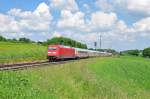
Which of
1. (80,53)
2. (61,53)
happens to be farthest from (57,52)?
(80,53)

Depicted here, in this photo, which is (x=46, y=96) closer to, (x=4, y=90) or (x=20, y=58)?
(x=4, y=90)

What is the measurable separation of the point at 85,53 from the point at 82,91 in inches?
2776

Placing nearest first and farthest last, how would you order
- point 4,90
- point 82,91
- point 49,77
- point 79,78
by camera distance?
point 4,90, point 82,91, point 49,77, point 79,78

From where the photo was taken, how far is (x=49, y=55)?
65.7 meters

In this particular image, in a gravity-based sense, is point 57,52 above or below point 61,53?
above

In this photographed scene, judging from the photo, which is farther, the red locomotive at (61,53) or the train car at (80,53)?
the train car at (80,53)

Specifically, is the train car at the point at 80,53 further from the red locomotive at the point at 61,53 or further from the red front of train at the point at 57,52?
the red front of train at the point at 57,52

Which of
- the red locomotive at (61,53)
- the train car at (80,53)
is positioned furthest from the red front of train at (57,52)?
the train car at (80,53)

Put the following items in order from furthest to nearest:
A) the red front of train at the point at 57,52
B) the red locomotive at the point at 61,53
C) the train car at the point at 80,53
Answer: the train car at the point at 80,53
the red locomotive at the point at 61,53
the red front of train at the point at 57,52

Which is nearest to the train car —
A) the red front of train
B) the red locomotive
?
the red locomotive

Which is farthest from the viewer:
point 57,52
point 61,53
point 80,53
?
point 80,53

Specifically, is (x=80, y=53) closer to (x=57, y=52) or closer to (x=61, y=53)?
(x=61, y=53)

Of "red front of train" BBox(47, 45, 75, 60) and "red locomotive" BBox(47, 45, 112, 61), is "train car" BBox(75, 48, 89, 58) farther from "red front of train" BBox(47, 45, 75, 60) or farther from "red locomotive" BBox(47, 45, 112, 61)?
"red front of train" BBox(47, 45, 75, 60)

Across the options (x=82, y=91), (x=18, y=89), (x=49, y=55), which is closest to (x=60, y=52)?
(x=49, y=55)
